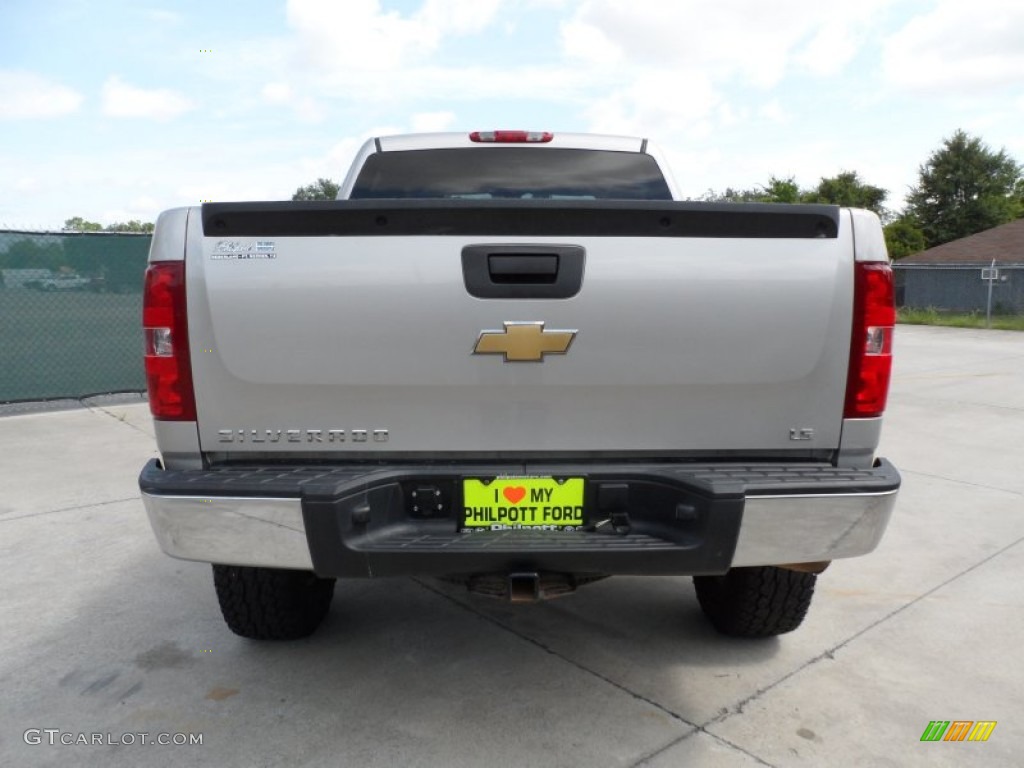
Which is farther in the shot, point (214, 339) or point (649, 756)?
point (649, 756)

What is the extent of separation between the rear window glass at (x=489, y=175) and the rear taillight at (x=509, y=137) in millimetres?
118

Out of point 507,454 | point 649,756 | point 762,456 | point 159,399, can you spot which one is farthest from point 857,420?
point 159,399

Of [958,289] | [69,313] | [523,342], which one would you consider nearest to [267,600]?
[523,342]

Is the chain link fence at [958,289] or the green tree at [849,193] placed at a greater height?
the green tree at [849,193]

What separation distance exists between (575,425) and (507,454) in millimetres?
217

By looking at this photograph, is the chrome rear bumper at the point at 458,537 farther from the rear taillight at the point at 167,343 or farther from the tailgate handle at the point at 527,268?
the tailgate handle at the point at 527,268

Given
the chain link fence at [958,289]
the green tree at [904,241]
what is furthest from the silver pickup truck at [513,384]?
the green tree at [904,241]

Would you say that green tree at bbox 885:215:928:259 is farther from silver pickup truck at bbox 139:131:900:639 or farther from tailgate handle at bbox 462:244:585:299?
tailgate handle at bbox 462:244:585:299

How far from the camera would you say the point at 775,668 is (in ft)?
9.25

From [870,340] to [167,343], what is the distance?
199cm

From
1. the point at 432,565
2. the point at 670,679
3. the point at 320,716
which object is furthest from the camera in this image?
the point at 670,679

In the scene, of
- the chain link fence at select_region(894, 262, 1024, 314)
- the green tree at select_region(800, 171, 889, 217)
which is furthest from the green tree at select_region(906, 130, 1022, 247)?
the chain link fence at select_region(894, 262, 1024, 314)

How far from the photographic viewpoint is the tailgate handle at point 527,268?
84.1 inches

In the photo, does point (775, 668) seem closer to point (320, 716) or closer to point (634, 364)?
point (634, 364)
